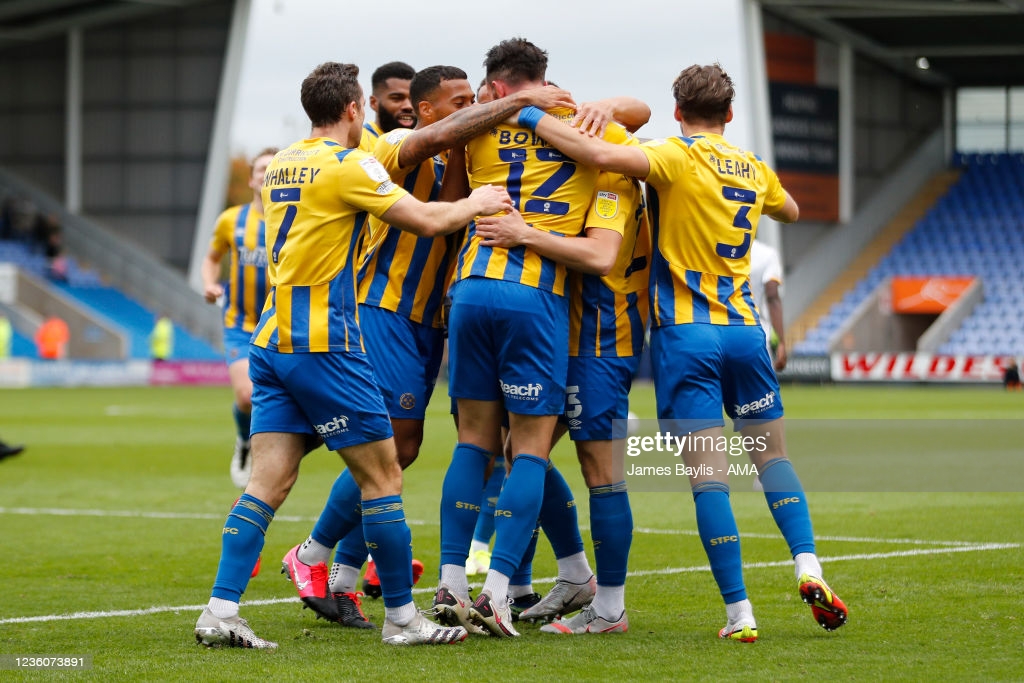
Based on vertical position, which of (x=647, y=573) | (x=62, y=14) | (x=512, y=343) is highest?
(x=62, y=14)

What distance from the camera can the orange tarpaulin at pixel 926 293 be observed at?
40.2 meters

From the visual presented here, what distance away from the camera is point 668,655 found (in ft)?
15.9

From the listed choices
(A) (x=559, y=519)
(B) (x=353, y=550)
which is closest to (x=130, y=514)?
(B) (x=353, y=550)

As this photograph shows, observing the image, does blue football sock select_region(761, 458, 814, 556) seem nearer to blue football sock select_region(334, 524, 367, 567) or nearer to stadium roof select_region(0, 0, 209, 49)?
blue football sock select_region(334, 524, 367, 567)

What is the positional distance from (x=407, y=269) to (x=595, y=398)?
98 centimetres

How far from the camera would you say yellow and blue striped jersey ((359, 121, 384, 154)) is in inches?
251

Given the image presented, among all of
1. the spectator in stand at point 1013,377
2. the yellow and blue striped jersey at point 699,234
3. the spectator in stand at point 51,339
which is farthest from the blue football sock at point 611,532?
the spectator in stand at point 51,339

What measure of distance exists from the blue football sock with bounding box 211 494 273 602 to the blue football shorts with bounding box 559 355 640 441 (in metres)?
1.26

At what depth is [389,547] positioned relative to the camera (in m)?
5.12

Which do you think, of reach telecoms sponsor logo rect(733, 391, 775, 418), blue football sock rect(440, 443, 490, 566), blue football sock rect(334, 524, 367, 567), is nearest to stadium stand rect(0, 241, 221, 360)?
blue football sock rect(334, 524, 367, 567)

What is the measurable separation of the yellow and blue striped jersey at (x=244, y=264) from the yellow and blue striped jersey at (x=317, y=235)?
468 cm

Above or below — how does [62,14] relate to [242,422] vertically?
above

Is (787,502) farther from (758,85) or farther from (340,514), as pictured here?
(758,85)

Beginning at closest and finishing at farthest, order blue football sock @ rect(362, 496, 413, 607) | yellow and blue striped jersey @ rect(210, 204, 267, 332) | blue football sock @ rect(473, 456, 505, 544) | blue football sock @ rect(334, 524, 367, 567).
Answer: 1. blue football sock @ rect(362, 496, 413, 607)
2. blue football sock @ rect(334, 524, 367, 567)
3. blue football sock @ rect(473, 456, 505, 544)
4. yellow and blue striped jersey @ rect(210, 204, 267, 332)
